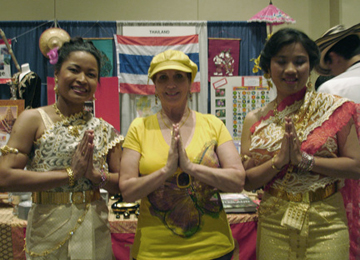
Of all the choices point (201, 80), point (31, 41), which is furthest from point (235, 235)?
point (31, 41)

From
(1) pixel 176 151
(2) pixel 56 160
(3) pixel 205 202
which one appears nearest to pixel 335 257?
(3) pixel 205 202

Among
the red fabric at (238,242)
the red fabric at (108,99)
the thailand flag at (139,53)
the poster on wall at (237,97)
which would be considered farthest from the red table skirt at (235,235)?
the thailand flag at (139,53)

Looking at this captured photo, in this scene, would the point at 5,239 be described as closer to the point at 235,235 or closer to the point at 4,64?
the point at 235,235

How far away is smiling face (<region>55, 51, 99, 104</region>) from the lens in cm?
150

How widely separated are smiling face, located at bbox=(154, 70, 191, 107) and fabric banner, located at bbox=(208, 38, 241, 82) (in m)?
3.12

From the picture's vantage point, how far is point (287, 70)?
1.53 meters

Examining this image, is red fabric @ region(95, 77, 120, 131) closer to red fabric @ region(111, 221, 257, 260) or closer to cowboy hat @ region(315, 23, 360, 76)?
red fabric @ region(111, 221, 257, 260)

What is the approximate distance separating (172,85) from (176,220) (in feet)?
2.15

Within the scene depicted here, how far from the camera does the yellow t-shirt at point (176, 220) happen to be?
145cm

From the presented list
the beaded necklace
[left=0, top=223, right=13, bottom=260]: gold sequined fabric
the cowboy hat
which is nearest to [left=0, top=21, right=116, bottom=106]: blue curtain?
[left=0, top=223, right=13, bottom=260]: gold sequined fabric

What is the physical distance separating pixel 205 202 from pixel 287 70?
769 mm

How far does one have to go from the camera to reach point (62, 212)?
4.78ft

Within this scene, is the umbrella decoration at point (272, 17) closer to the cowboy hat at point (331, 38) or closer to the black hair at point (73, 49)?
the cowboy hat at point (331, 38)

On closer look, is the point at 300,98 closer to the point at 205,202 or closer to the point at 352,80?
the point at 352,80
